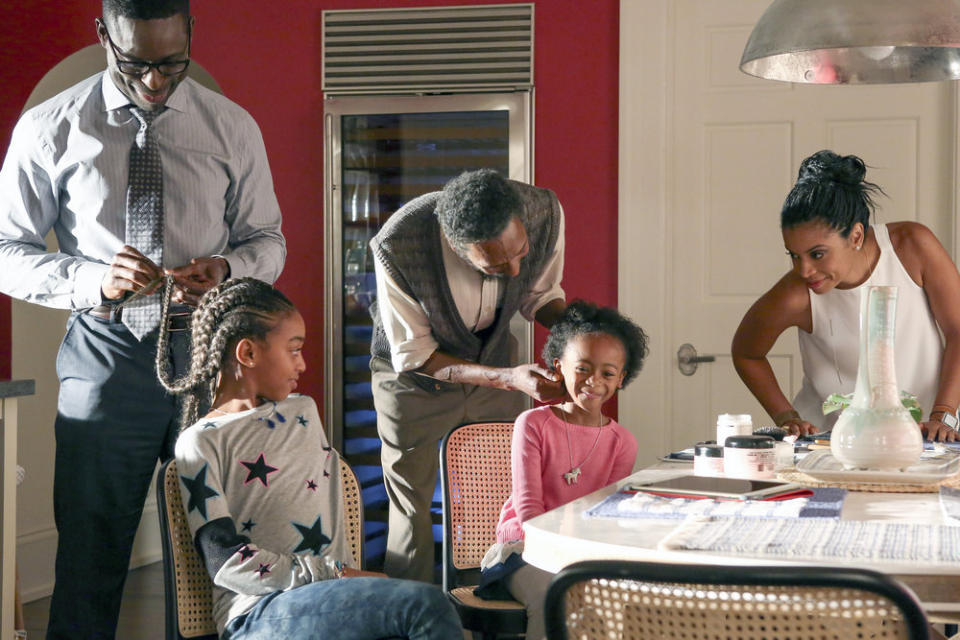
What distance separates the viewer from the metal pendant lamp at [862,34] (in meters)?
2.21

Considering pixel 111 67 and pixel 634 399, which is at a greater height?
pixel 111 67

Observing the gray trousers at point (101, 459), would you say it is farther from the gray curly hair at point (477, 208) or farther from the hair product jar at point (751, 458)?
the hair product jar at point (751, 458)

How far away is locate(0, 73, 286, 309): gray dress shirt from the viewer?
2.41 meters

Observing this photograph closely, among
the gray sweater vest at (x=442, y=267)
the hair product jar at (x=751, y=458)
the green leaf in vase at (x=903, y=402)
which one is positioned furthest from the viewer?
the gray sweater vest at (x=442, y=267)

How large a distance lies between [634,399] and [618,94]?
47.1 inches

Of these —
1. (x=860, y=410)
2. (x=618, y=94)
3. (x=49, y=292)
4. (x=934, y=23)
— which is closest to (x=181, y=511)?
(x=49, y=292)

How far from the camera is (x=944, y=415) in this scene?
251 cm

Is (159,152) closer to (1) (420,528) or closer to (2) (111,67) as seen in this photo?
(2) (111,67)

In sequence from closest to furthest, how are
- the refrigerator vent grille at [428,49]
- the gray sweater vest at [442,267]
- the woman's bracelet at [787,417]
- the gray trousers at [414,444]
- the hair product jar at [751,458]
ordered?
the hair product jar at [751,458]
the woman's bracelet at [787,417]
the gray sweater vest at [442,267]
the gray trousers at [414,444]
the refrigerator vent grille at [428,49]

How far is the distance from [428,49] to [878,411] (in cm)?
293

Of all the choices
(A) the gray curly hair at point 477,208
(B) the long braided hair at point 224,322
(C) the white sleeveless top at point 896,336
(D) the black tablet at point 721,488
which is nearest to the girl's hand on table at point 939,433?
(C) the white sleeveless top at point 896,336

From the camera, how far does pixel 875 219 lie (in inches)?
158

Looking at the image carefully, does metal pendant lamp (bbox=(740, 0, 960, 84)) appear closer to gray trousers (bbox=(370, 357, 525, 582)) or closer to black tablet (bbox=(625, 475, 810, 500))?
black tablet (bbox=(625, 475, 810, 500))

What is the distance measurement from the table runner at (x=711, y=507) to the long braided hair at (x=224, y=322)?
2.50 ft
